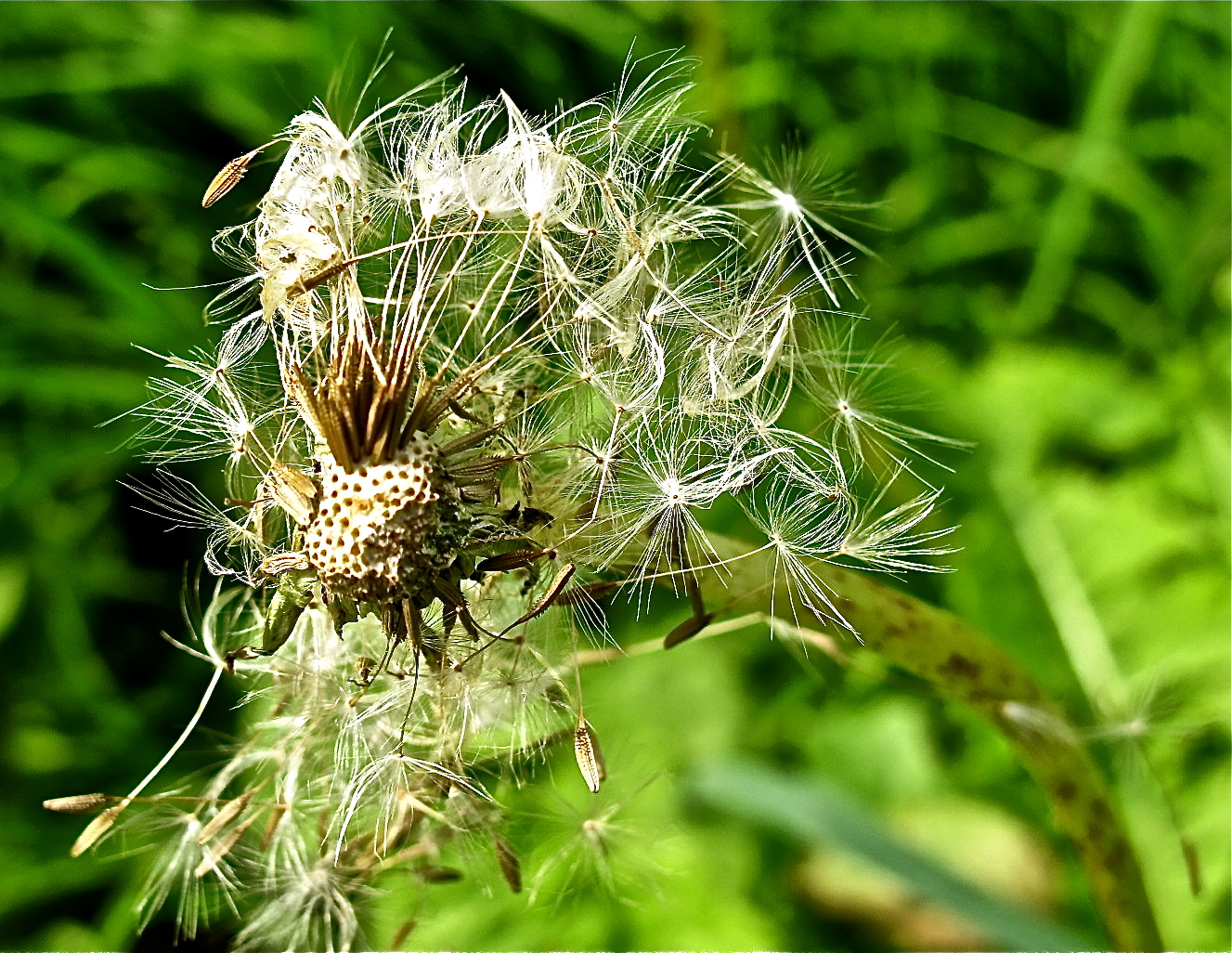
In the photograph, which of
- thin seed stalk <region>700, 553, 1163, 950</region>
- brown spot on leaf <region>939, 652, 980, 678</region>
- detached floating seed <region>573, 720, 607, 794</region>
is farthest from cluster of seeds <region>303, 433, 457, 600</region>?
brown spot on leaf <region>939, 652, 980, 678</region>

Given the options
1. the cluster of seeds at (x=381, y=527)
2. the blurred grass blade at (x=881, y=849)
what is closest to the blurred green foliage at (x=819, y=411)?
the blurred grass blade at (x=881, y=849)

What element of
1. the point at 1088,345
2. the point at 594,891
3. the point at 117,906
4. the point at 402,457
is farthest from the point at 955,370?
the point at 117,906

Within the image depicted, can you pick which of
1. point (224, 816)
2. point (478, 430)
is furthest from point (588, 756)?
point (224, 816)

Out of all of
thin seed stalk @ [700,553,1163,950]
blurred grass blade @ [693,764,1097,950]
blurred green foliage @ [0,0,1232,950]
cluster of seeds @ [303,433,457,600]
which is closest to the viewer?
cluster of seeds @ [303,433,457,600]

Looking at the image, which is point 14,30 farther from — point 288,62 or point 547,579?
point 547,579

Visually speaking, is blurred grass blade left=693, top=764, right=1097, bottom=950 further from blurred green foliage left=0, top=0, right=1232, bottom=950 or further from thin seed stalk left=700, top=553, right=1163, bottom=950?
blurred green foliage left=0, top=0, right=1232, bottom=950

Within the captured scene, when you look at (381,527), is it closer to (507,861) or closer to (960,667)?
(507,861)
